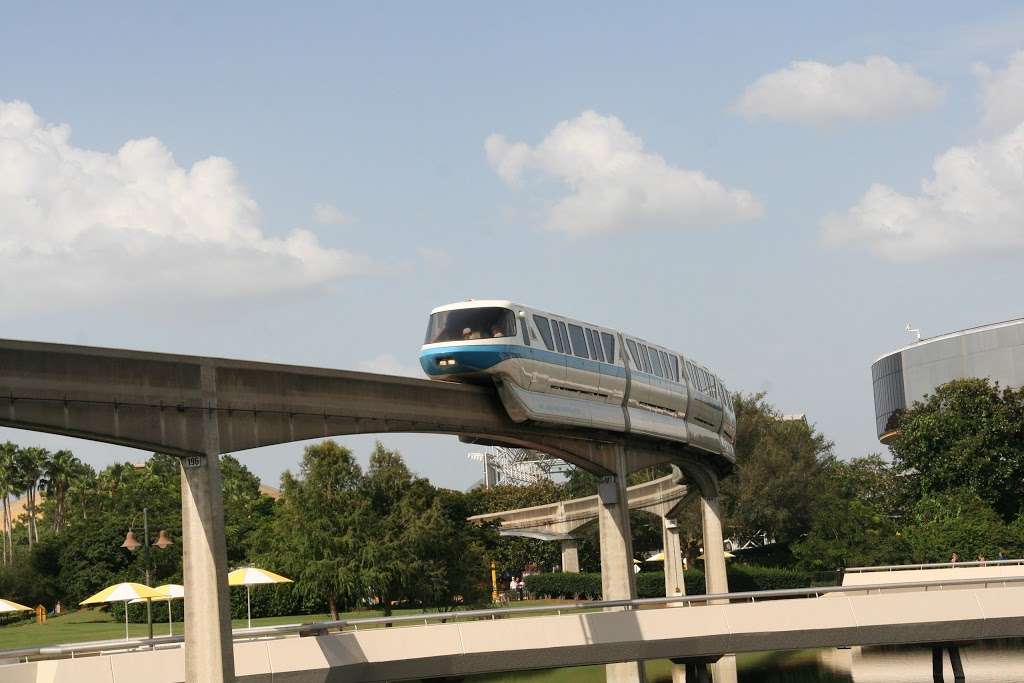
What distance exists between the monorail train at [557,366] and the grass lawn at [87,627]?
2211 cm

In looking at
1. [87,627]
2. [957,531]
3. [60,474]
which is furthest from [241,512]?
[957,531]

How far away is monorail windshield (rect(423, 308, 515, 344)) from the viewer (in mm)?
36625

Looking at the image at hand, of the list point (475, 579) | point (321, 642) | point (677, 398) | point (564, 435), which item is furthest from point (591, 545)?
point (321, 642)

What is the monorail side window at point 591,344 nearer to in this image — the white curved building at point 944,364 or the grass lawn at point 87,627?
the grass lawn at point 87,627

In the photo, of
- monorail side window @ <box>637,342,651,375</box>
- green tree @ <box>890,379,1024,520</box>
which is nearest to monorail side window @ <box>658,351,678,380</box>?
monorail side window @ <box>637,342,651,375</box>

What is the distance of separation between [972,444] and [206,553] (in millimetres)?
61457

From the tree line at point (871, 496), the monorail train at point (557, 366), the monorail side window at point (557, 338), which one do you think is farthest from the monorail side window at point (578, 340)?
the tree line at point (871, 496)

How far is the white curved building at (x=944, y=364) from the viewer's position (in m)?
117

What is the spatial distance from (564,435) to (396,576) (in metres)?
20.5

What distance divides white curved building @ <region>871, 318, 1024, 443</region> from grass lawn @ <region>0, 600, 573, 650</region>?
217 ft

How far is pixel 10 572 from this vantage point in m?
79.8

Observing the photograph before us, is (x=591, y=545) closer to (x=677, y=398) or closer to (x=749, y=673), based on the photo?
(x=749, y=673)

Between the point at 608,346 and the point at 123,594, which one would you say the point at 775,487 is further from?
the point at 123,594

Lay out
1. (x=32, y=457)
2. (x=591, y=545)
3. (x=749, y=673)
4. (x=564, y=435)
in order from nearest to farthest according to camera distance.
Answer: (x=564, y=435), (x=749, y=673), (x=32, y=457), (x=591, y=545)
